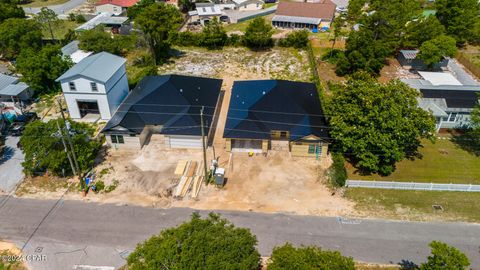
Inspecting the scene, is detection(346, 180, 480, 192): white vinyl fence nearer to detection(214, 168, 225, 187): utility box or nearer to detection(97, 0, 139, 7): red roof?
detection(214, 168, 225, 187): utility box

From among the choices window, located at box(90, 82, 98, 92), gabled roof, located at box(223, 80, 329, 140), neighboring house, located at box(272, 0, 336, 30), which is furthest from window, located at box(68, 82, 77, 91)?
neighboring house, located at box(272, 0, 336, 30)

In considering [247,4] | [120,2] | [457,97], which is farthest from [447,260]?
[120,2]

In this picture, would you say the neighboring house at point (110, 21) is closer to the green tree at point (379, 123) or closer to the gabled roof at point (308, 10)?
the gabled roof at point (308, 10)

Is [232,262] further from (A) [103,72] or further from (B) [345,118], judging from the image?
(A) [103,72]

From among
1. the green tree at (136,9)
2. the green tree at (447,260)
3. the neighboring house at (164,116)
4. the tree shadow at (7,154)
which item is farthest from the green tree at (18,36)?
the green tree at (447,260)

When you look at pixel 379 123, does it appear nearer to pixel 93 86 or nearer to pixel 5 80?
pixel 93 86

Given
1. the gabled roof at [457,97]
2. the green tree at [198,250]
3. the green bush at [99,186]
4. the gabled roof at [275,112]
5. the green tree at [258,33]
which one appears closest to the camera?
the green tree at [198,250]

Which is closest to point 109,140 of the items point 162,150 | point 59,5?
point 162,150
